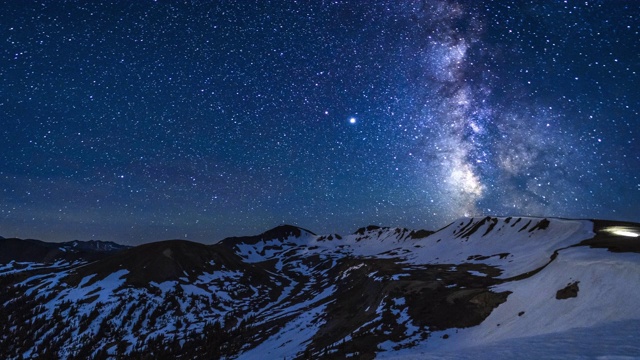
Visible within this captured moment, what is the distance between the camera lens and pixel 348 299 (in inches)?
3108

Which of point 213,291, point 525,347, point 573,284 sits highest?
point 525,347

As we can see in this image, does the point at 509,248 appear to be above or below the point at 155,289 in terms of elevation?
above

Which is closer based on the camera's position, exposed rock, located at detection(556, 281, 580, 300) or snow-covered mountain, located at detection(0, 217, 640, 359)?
exposed rock, located at detection(556, 281, 580, 300)

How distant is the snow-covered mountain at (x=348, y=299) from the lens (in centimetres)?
3042

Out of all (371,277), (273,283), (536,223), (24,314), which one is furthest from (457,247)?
(24,314)

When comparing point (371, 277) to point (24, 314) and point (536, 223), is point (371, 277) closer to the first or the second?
point (536, 223)

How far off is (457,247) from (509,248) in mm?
28490

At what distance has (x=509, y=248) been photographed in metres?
95.0

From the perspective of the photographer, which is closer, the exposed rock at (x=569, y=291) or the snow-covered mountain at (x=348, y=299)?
the exposed rock at (x=569, y=291)

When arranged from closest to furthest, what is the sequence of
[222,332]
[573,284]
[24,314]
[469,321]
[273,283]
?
[573,284], [469,321], [222,332], [24,314], [273,283]

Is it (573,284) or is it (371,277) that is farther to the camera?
(371,277)

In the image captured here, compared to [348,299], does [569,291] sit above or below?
above

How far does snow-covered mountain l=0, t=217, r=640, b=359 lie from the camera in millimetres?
30422

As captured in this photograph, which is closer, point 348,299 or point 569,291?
point 569,291
